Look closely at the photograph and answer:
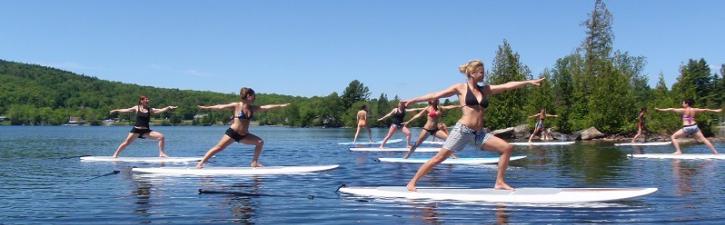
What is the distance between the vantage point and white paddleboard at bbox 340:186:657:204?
1019 cm

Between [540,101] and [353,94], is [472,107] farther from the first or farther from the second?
[353,94]

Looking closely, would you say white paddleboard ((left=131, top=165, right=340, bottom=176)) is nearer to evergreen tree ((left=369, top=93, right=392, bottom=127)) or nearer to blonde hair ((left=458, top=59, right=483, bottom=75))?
blonde hair ((left=458, top=59, right=483, bottom=75))

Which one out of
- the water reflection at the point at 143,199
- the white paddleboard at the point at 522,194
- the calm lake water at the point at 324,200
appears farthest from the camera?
the white paddleboard at the point at 522,194

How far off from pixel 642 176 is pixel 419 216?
8.63m

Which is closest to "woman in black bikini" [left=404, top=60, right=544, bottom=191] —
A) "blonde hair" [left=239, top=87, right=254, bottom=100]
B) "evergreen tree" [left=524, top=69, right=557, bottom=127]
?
"blonde hair" [left=239, top=87, right=254, bottom=100]

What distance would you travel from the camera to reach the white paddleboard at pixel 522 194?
10188mm

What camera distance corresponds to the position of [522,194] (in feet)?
34.1

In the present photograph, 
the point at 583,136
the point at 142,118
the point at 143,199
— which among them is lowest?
the point at 143,199

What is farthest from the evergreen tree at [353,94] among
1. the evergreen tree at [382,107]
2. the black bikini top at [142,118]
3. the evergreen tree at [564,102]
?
the black bikini top at [142,118]

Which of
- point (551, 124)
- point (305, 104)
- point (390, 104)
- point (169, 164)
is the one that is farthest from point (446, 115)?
point (169, 164)

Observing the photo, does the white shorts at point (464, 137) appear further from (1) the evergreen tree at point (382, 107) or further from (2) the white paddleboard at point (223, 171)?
(1) the evergreen tree at point (382, 107)

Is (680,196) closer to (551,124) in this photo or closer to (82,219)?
(82,219)

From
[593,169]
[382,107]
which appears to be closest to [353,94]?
[382,107]

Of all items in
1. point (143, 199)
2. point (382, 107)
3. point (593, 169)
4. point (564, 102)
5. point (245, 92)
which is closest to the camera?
point (143, 199)
